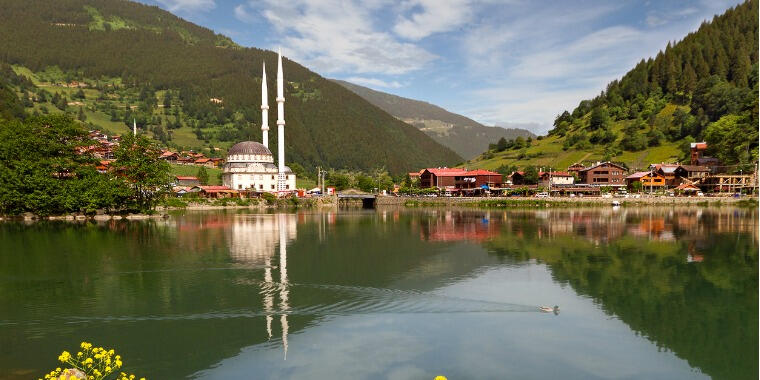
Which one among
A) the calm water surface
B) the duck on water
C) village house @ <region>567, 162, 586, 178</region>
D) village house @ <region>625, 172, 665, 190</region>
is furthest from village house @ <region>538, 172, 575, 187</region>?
the duck on water

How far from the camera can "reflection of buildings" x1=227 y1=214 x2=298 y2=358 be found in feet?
89.2

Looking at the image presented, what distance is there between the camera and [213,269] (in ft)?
126

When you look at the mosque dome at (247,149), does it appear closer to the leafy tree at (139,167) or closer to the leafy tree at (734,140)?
the leafy tree at (139,167)

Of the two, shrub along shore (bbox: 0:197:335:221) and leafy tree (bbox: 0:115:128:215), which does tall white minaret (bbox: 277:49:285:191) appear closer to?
shrub along shore (bbox: 0:197:335:221)

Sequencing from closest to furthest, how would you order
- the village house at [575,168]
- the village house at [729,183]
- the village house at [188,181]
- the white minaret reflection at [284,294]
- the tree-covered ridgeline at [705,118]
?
the white minaret reflection at [284,294]
the village house at [729,183]
the tree-covered ridgeline at [705,118]
the village house at [188,181]
the village house at [575,168]

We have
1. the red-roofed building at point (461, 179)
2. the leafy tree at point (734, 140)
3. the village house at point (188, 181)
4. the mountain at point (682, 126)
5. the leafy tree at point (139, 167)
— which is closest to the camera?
the leafy tree at point (139, 167)

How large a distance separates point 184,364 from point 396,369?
848 centimetres

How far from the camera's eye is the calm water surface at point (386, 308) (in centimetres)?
2020

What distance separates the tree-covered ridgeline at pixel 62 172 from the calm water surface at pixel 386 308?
24936 mm

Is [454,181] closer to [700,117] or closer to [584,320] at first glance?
[700,117]

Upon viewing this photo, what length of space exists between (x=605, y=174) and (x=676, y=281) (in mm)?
118951

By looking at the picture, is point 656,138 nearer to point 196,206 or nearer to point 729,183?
point 729,183

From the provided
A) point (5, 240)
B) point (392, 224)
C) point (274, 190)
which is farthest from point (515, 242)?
point (274, 190)

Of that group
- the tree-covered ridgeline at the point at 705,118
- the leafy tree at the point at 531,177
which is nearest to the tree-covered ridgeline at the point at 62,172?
the leafy tree at the point at 531,177
